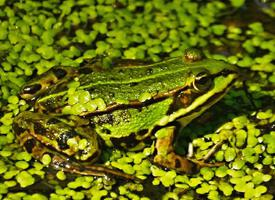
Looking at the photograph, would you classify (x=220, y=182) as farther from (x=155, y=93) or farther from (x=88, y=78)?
(x=88, y=78)

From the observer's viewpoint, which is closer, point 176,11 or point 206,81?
point 206,81

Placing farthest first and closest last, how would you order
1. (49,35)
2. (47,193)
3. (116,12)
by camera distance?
(116,12), (49,35), (47,193)

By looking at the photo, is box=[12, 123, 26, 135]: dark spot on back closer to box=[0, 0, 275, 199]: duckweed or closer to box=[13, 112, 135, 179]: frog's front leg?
box=[13, 112, 135, 179]: frog's front leg

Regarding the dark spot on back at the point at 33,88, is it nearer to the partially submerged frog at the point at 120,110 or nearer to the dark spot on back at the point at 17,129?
the partially submerged frog at the point at 120,110

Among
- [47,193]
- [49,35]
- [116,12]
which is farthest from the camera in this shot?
[116,12]

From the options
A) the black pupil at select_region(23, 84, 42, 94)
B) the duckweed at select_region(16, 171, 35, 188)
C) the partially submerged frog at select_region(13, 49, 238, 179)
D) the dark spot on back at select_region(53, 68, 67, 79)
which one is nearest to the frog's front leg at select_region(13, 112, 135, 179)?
the partially submerged frog at select_region(13, 49, 238, 179)

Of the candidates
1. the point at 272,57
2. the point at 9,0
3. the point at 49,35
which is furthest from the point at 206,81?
the point at 9,0

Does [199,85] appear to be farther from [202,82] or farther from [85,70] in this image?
[85,70]

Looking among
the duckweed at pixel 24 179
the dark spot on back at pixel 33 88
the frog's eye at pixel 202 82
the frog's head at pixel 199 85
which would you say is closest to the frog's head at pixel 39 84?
the dark spot on back at pixel 33 88
